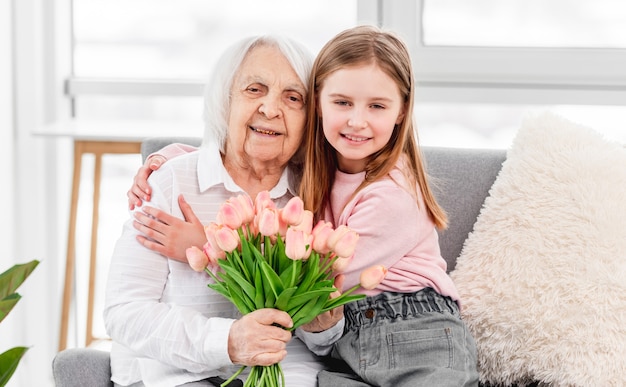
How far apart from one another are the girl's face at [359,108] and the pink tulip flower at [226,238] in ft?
1.39

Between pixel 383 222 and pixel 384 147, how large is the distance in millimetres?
204

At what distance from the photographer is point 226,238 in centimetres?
137

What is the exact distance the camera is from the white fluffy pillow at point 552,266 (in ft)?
5.90

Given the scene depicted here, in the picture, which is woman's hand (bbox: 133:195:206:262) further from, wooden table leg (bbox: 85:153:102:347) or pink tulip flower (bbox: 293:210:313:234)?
wooden table leg (bbox: 85:153:102:347)

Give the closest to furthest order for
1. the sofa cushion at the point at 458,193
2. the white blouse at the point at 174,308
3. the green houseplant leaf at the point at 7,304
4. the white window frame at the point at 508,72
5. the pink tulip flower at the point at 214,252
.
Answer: the green houseplant leaf at the point at 7,304 < the pink tulip flower at the point at 214,252 < the white blouse at the point at 174,308 < the sofa cushion at the point at 458,193 < the white window frame at the point at 508,72

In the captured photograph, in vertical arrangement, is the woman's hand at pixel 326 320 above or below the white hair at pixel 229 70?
below

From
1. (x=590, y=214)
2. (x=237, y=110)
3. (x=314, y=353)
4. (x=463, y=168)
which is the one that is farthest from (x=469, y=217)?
(x=237, y=110)

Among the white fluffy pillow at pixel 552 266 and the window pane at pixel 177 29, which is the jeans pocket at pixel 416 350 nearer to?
the white fluffy pillow at pixel 552 266

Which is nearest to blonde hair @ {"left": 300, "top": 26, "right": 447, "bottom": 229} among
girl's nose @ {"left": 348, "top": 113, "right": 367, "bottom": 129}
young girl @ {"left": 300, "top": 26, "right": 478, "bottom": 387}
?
young girl @ {"left": 300, "top": 26, "right": 478, "bottom": 387}

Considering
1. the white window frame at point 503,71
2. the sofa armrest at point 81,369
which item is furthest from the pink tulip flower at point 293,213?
the white window frame at point 503,71

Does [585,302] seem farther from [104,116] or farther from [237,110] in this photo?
[104,116]

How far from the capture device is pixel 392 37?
5.74ft

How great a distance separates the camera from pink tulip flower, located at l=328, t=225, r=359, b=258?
1388mm

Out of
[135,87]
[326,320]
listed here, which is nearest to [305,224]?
[326,320]
